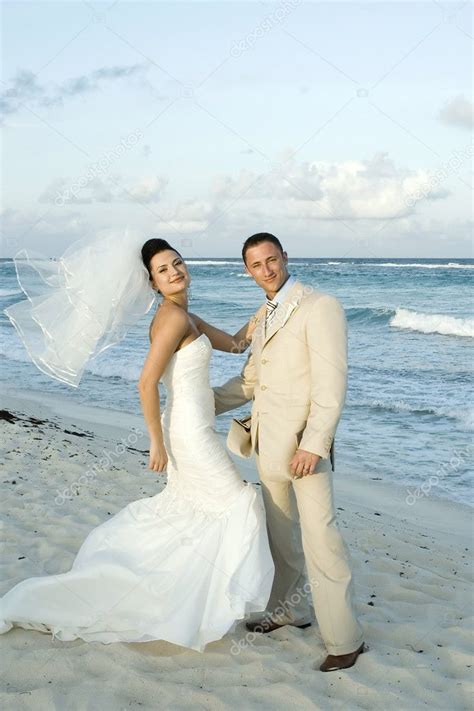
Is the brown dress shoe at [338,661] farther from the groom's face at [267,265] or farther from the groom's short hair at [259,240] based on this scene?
the groom's short hair at [259,240]

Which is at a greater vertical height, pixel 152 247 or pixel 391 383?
pixel 152 247

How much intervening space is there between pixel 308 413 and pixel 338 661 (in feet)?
4.02

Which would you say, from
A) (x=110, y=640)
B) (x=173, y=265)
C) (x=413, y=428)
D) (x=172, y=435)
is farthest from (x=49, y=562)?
(x=413, y=428)

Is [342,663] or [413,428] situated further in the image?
[413,428]

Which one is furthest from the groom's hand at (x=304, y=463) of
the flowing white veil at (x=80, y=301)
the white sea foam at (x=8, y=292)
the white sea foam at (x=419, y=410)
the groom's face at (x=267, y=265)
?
the white sea foam at (x=8, y=292)

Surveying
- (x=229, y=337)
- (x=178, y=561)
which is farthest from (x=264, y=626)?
(x=229, y=337)

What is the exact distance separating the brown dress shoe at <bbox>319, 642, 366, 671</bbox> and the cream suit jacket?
0.97 meters

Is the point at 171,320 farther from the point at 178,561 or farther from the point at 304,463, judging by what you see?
the point at 178,561

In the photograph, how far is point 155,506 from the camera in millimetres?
3965

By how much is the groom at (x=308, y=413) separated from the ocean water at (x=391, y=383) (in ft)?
2.38

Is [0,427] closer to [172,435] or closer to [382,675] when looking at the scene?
[172,435]

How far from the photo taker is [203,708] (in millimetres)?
3164

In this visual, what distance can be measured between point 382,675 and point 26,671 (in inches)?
66.2

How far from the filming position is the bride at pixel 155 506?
3.62m
